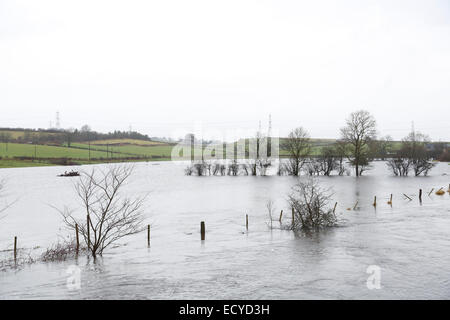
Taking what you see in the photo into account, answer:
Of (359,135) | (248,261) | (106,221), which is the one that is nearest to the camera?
(248,261)

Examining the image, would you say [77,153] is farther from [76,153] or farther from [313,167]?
[313,167]

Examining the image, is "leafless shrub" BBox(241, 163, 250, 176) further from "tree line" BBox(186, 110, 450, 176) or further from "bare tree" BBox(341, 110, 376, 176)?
"bare tree" BBox(341, 110, 376, 176)

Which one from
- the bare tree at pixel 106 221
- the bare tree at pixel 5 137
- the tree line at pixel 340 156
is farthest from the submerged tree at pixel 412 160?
the bare tree at pixel 5 137

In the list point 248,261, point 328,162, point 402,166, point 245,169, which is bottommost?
point 248,261

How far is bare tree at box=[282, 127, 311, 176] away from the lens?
10006 cm

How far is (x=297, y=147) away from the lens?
100188mm

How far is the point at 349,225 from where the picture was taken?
34000mm

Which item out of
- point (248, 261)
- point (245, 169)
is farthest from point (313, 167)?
point (248, 261)

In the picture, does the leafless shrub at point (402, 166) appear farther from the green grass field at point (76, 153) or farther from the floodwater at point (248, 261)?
the floodwater at point (248, 261)

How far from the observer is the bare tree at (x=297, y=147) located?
100m

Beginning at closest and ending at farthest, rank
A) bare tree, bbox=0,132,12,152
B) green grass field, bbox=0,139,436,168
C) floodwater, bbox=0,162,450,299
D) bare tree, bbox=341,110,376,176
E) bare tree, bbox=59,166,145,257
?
floodwater, bbox=0,162,450,299, bare tree, bbox=59,166,145,257, bare tree, bbox=341,110,376,176, green grass field, bbox=0,139,436,168, bare tree, bbox=0,132,12,152

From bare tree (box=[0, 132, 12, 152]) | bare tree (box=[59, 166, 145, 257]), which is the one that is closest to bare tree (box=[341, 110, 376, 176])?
bare tree (box=[59, 166, 145, 257])

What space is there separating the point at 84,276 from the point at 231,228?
653 inches
